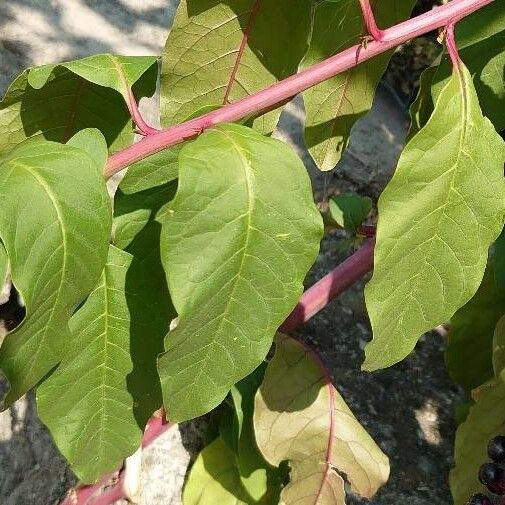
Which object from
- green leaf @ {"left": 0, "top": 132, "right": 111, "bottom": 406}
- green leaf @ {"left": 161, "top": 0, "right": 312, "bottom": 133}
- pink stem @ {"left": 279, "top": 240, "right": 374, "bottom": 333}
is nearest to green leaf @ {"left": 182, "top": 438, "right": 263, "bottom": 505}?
pink stem @ {"left": 279, "top": 240, "right": 374, "bottom": 333}

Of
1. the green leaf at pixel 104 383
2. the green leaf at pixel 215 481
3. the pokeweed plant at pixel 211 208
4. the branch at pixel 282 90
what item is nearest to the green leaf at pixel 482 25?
the pokeweed plant at pixel 211 208

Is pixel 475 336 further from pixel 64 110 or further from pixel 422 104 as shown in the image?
pixel 64 110

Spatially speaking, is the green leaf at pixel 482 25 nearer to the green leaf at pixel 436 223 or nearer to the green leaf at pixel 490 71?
the green leaf at pixel 490 71

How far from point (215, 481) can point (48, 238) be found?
883 millimetres

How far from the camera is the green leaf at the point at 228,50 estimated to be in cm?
88

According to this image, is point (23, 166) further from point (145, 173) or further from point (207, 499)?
point (207, 499)

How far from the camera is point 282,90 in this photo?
2.13ft

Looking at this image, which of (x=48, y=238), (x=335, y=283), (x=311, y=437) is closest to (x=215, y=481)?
(x=311, y=437)

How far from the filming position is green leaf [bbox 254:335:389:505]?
118 centimetres

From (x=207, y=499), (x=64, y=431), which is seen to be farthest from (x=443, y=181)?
(x=207, y=499)

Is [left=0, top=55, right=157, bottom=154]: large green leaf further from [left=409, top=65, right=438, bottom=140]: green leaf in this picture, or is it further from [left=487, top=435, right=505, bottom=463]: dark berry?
[left=487, top=435, right=505, bottom=463]: dark berry

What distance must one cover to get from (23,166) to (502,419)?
32.9 inches

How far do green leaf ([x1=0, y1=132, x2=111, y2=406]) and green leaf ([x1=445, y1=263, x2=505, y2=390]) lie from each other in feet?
2.69

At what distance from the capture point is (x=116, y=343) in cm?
74
